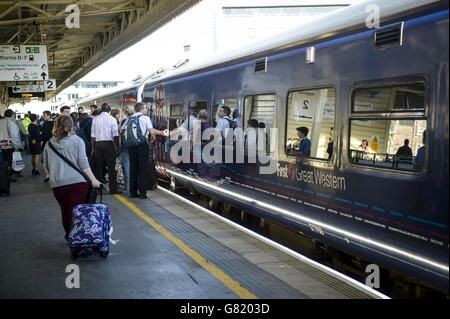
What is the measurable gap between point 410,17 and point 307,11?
49855 mm

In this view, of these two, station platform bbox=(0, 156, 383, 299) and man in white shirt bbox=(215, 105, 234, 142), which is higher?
man in white shirt bbox=(215, 105, 234, 142)

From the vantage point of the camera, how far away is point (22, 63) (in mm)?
15320

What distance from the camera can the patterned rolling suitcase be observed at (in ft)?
17.8

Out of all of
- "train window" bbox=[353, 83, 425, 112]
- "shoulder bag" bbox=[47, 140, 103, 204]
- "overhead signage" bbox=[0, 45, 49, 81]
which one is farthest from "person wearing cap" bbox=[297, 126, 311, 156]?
"overhead signage" bbox=[0, 45, 49, 81]

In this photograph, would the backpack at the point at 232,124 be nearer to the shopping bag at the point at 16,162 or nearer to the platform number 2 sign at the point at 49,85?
the shopping bag at the point at 16,162

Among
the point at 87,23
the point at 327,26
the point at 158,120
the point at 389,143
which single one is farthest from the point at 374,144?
the point at 87,23

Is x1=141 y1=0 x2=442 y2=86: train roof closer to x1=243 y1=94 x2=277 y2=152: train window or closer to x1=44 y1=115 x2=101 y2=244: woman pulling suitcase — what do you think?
x1=243 y1=94 x2=277 y2=152: train window

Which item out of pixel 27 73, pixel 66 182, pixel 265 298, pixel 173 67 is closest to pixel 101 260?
pixel 66 182

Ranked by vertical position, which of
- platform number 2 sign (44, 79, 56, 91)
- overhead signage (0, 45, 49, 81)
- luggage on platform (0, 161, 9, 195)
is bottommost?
luggage on platform (0, 161, 9, 195)

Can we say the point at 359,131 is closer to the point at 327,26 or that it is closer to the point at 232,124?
the point at 327,26

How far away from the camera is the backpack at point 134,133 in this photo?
8.94m

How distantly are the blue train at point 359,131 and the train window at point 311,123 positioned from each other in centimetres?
1

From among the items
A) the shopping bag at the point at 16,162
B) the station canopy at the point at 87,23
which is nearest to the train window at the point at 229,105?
the station canopy at the point at 87,23

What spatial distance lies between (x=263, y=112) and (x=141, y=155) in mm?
3052
